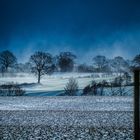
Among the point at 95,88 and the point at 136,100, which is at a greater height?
the point at 95,88

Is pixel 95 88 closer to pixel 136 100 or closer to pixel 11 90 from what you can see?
pixel 11 90

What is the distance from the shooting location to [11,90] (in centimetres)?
3400

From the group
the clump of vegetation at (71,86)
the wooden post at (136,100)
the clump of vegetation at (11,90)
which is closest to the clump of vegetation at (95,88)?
the clump of vegetation at (71,86)

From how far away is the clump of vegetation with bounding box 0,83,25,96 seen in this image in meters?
33.0

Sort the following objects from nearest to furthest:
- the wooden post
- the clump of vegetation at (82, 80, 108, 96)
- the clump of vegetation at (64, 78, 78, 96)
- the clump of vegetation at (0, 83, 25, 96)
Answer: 1. the wooden post
2. the clump of vegetation at (82, 80, 108, 96)
3. the clump of vegetation at (64, 78, 78, 96)
4. the clump of vegetation at (0, 83, 25, 96)

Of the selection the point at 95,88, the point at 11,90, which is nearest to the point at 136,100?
the point at 95,88

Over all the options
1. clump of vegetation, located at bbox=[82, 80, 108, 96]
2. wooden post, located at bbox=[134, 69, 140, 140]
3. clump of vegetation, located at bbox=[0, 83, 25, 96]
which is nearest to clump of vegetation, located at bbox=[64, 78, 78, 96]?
clump of vegetation, located at bbox=[82, 80, 108, 96]

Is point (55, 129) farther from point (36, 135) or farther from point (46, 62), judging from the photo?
point (46, 62)

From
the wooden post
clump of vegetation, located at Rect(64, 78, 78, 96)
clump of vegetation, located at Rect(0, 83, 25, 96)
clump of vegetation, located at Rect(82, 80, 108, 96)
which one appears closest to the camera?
the wooden post

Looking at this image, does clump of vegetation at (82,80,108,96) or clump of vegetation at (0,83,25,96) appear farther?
clump of vegetation at (0,83,25,96)

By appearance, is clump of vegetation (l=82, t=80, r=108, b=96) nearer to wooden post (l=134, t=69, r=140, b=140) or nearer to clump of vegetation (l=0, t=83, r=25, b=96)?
clump of vegetation (l=0, t=83, r=25, b=96)

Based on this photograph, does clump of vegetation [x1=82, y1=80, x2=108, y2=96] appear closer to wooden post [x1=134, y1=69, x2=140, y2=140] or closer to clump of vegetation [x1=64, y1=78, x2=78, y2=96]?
clump of vegetation [x1=64, y1=78, x2=78, y2=96]

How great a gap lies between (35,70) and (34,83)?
1154 mm

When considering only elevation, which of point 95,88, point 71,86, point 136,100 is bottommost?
point 136,100
